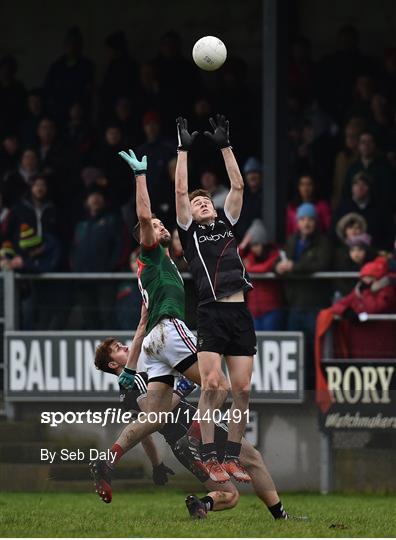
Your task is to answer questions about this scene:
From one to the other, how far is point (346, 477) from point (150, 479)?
1.92 m

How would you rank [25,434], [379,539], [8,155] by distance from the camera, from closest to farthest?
[379,539] < [25,434] < [8,155]

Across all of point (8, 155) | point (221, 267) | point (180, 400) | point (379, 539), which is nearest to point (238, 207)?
point (221, 267)

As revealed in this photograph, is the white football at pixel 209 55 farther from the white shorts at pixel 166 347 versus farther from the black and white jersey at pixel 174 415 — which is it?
the black and white jersey at pixel 174 415

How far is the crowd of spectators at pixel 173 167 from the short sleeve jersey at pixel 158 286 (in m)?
3.11

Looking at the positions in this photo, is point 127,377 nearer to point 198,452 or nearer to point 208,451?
point 198,452

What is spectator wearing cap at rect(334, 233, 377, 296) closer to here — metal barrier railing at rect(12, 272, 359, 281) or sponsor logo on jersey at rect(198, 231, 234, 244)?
Result: metal barrier railing at rect(12, 272, 359, 281)

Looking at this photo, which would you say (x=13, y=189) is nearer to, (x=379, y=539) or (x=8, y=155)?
(x=8, y=155)

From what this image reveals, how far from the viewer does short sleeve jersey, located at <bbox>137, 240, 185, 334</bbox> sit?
38.7 ft

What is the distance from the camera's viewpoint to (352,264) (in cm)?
1482

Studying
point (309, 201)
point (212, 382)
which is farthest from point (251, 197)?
point (212, 382)

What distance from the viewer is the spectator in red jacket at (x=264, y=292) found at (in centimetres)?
1501

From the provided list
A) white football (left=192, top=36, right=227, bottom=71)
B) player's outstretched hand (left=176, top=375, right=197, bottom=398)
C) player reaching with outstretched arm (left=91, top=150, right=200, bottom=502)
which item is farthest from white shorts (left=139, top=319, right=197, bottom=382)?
white football (left=192, top=36, right=227, bottom=71)

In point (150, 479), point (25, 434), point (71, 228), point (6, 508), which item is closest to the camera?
point (6, 508)

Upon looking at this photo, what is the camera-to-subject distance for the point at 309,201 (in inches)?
625
